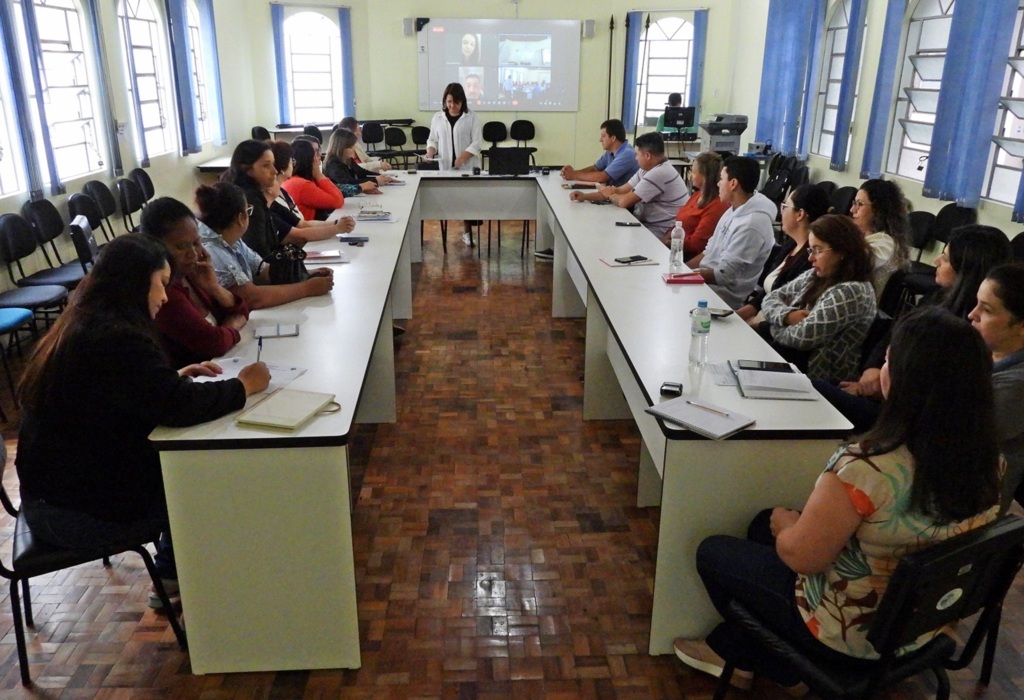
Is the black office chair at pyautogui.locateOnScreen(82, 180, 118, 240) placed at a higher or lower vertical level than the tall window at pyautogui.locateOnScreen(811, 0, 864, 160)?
lower

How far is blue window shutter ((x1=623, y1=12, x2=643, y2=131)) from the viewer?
10109mm

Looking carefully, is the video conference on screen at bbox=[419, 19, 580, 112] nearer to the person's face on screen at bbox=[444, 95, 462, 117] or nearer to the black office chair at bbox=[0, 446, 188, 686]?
the person's face on screen at bbox=[444, 95, 462, 117]

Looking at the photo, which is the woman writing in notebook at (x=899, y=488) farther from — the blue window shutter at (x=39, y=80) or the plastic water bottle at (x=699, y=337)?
the blue window shutter at (x=39, y=80)

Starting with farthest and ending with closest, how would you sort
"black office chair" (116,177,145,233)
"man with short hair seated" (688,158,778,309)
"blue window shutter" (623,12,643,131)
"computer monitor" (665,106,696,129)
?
"blue window shutter" (623,12,643,131) → "computer monitor" (665,106,696,129) → "black office chair" (116,177,145,233) → "man with short hair seated" (688,158,778,309)

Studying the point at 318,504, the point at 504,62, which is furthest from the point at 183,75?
the point at 318,504

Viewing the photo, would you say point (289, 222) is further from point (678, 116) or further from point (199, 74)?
point (678, 116)

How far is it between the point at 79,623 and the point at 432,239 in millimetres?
6129

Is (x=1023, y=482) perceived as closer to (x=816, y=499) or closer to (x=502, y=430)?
(x=816, y=499)

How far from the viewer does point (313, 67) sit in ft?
33.7

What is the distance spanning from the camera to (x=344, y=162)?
6223 mm

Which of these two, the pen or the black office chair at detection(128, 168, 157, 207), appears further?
the black office chair at detection(128, 168, 157, 207)

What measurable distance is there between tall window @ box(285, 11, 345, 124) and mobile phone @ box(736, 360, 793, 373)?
353 inches

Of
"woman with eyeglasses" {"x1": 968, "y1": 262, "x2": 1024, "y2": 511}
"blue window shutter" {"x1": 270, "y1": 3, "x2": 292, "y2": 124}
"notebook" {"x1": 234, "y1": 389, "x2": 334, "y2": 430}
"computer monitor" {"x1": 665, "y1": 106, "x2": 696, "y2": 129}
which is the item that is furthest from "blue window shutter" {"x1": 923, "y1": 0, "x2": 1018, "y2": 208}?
"blue window shutter" {"x1": 270, "y1": 3, "x2": 292, "y2": 124}

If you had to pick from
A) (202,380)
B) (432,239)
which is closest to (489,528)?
(202,380)
